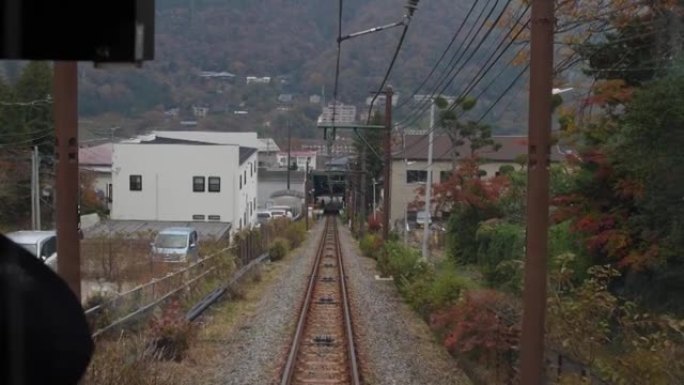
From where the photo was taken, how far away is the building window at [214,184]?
42219 millimetres

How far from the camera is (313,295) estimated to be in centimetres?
1945

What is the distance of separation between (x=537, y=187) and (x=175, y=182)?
120ft

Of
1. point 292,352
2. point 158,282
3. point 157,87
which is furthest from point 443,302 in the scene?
point 157,87

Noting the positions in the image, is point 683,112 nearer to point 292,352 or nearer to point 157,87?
point 292,352

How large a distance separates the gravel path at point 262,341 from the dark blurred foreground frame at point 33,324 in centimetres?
797

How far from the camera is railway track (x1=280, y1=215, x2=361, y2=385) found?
Answer: 10344mm

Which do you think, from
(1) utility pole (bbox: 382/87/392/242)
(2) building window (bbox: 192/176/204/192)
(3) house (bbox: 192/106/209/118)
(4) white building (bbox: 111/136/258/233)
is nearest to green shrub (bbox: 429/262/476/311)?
(1) utility pole (bbox: 382/87/392/242)

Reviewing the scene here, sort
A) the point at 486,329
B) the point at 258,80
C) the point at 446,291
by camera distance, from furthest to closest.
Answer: the point at 258,80
the point at 446,291
the point at 486,329

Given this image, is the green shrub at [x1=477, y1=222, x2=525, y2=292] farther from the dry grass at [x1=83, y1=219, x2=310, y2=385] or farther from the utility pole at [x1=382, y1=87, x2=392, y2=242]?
the utility pole at [x1=382, y1=87, x2=392, y2=242]

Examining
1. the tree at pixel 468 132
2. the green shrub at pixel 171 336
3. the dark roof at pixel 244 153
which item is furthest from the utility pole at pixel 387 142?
the dark roof at pixel 244 153

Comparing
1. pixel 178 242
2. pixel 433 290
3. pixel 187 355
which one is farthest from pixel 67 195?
pixel 178 242

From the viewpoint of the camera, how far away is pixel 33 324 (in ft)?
6.65

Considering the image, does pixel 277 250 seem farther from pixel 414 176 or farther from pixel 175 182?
pixel 414 176

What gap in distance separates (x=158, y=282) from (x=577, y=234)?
7.03 m
